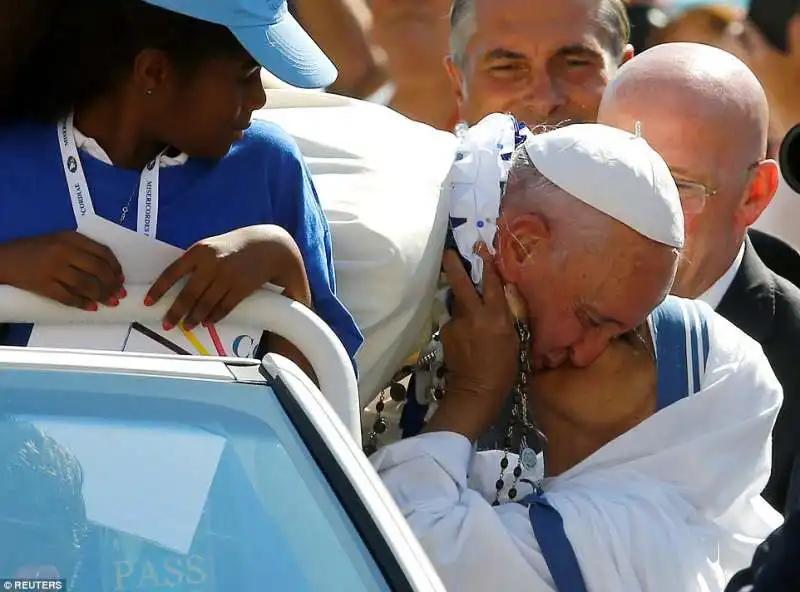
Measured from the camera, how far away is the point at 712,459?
2488mm

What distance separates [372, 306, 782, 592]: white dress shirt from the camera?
7.63 feet

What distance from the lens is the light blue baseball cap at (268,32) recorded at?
220cm

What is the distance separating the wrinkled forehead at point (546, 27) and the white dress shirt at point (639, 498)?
1.31 m

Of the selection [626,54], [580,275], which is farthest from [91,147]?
[626,54]

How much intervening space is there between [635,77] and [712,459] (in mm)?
1205

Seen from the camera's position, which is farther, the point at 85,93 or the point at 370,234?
the point at 370,234

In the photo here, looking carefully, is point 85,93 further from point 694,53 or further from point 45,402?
point 694,53

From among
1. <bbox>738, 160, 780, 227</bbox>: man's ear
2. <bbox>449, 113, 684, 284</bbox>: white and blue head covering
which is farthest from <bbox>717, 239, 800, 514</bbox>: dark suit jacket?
<bbox>449, 113, 684, 284</bbox>: white and blue head covering

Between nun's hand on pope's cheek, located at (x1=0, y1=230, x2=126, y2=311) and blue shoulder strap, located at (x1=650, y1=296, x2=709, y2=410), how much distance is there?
984 millimetres

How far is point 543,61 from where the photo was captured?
148 inches

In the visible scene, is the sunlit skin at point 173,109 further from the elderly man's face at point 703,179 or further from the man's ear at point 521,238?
the elderly man's face at point 703,179

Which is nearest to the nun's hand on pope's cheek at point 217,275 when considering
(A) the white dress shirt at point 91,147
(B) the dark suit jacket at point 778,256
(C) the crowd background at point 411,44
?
(A) the white dress shirt at point 91,147

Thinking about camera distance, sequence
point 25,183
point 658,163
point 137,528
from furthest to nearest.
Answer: point 658,163 < point 25,183 < point 137,528

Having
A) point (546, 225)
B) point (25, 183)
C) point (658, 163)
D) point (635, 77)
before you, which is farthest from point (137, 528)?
point (635, 77)
